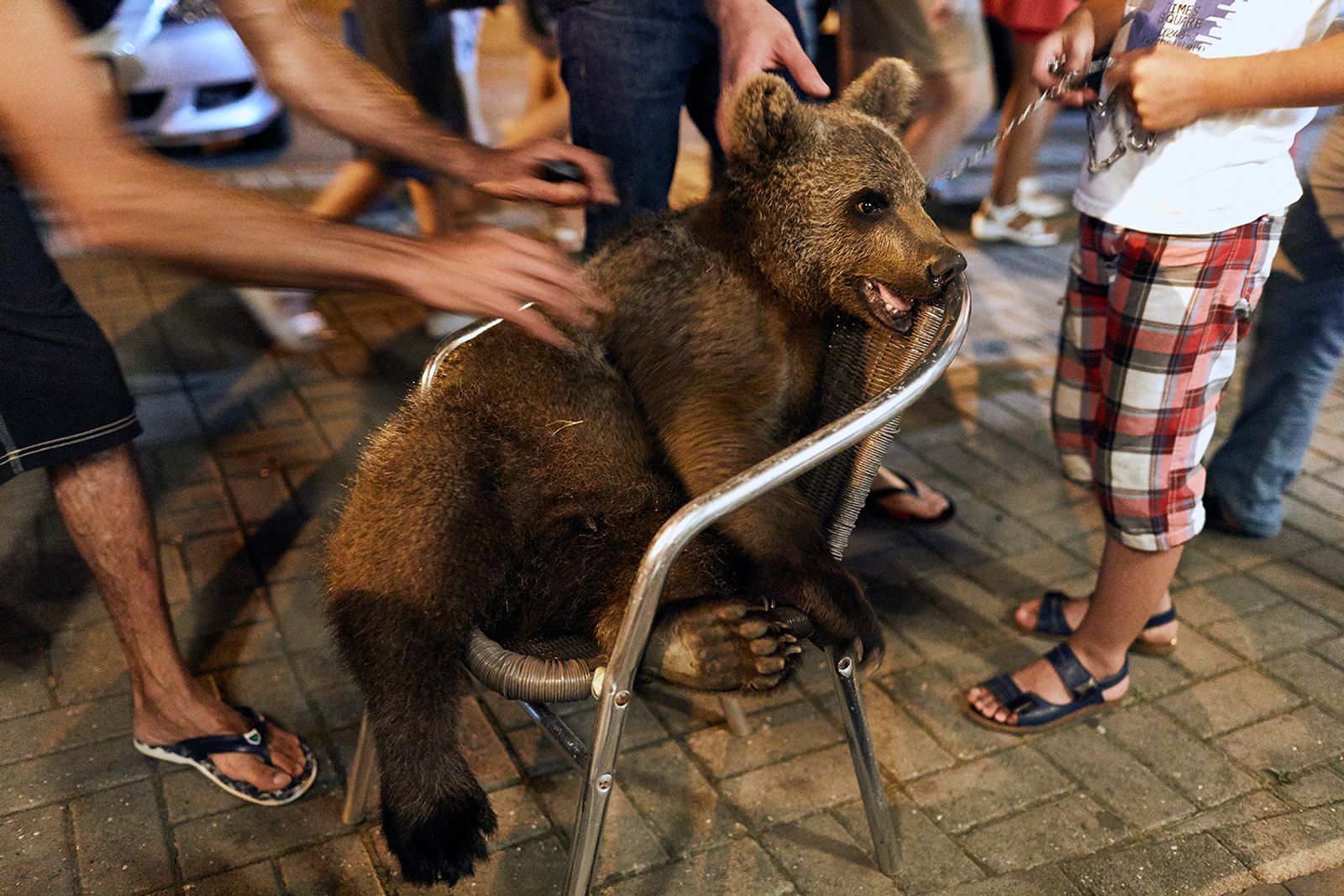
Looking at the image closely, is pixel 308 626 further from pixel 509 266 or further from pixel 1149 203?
pixel 1149 203

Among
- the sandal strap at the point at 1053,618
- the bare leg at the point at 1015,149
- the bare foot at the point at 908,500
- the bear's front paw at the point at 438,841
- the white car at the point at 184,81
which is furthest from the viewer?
the white car at the point at 184,81

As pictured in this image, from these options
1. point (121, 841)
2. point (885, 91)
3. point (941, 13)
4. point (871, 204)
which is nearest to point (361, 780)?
point (121, 841)

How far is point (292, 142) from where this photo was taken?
329 inches

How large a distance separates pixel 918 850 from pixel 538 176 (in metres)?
1.94

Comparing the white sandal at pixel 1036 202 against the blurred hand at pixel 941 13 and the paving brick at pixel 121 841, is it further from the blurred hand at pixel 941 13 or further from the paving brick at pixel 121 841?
the paving brick at pixel 121 841

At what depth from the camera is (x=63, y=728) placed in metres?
3.00

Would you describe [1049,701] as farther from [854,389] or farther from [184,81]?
[184,81]

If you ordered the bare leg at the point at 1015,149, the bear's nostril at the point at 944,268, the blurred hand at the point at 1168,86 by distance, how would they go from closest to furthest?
1. the bear's nostril at the point at 944,268
2. the blurred hand at the point at 1168,86
3. the bare leg at the point at 1015,149

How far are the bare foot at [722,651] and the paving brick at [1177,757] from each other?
5.30ft

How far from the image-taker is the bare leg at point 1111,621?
9.93 ft

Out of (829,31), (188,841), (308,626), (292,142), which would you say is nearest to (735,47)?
(308,626)

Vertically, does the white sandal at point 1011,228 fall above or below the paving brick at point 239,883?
below

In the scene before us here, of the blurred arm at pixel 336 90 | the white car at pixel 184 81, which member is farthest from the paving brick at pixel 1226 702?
the white car at pixel 184 81

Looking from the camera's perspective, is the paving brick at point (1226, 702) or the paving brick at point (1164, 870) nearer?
the paving brick at point (1164, 870)
